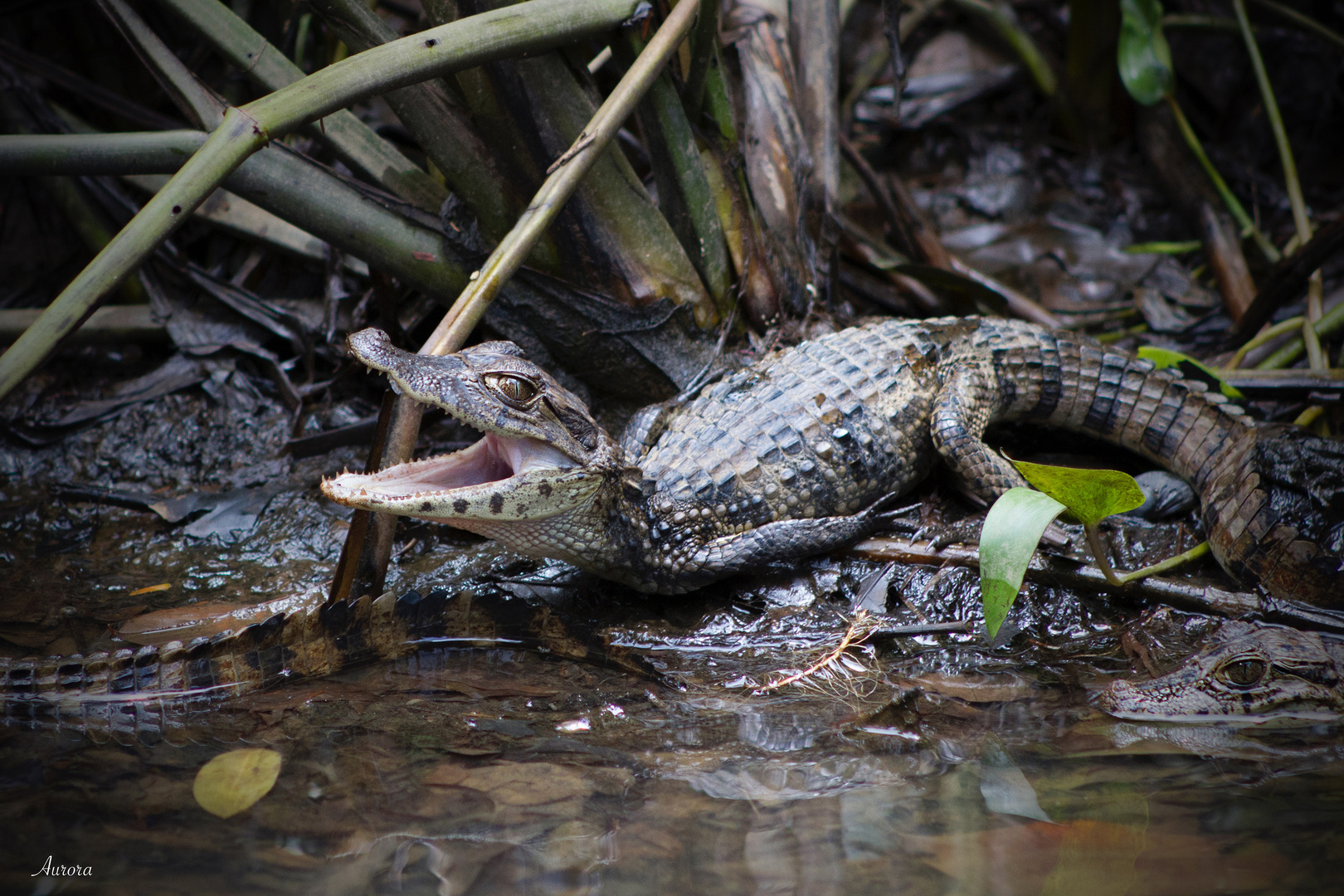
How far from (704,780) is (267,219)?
344cm

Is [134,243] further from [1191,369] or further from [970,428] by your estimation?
[1191,369]

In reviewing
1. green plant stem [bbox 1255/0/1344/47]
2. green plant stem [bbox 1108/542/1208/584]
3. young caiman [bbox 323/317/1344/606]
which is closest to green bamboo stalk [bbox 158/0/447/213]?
young caiman [bbox 323/317/1344/606]

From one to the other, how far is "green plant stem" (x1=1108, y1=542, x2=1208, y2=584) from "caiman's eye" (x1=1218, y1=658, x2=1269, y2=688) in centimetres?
43

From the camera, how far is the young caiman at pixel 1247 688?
2371mm

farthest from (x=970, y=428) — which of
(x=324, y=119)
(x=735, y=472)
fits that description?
(x=324, y=119)

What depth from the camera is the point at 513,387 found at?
2.61 meters

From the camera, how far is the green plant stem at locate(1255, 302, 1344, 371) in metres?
3.79

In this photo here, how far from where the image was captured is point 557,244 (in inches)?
126

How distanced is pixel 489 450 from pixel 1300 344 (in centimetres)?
367

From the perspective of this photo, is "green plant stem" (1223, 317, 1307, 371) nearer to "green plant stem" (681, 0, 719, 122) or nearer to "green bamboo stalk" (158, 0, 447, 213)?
"green plant stem" (681, 0, 719, 122)

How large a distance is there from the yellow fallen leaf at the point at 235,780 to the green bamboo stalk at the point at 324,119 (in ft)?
6.37

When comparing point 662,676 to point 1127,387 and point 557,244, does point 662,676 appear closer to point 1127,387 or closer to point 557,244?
point 557,244

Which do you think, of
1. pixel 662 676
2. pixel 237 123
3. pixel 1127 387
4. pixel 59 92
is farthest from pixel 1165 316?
pixel 59 92

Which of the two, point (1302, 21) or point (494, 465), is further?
point (1302, 21)
